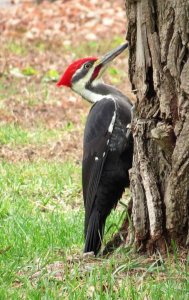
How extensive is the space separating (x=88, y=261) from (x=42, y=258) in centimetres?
28

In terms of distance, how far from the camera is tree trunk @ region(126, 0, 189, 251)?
177 inches

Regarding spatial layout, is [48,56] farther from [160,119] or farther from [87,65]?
[160,119]

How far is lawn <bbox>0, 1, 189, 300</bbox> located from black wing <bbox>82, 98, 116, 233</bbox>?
268 mm

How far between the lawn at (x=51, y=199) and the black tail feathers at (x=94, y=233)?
0.07 meters

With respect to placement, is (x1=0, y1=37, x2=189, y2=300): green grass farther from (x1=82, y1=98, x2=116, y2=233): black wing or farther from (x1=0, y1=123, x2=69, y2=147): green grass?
(x1=82, y1=98, x2=116, y2=233): black wing

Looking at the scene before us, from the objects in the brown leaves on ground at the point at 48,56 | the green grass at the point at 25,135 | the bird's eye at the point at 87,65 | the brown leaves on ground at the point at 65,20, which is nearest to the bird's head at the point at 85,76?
the bird's eye at the point at 87,65

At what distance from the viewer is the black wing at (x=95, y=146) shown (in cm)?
568

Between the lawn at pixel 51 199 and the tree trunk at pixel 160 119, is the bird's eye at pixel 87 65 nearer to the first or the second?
the lawn at pixel 51 199

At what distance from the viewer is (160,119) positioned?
4711mm

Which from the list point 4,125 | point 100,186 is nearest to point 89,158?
point 100,186

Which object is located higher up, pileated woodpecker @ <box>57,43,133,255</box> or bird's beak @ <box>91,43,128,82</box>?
bird's beak @ <box>91,43,128,82</box>

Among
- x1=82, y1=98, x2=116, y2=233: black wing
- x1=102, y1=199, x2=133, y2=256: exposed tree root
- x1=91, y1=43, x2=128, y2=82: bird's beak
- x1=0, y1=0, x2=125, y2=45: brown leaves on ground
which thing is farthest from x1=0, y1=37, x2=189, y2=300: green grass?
x1=0, y1=0, x2=125, y2=45: brown leaves on ground

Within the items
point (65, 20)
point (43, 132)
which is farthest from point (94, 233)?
point (65, 20)

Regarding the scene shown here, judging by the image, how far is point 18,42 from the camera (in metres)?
13.6
